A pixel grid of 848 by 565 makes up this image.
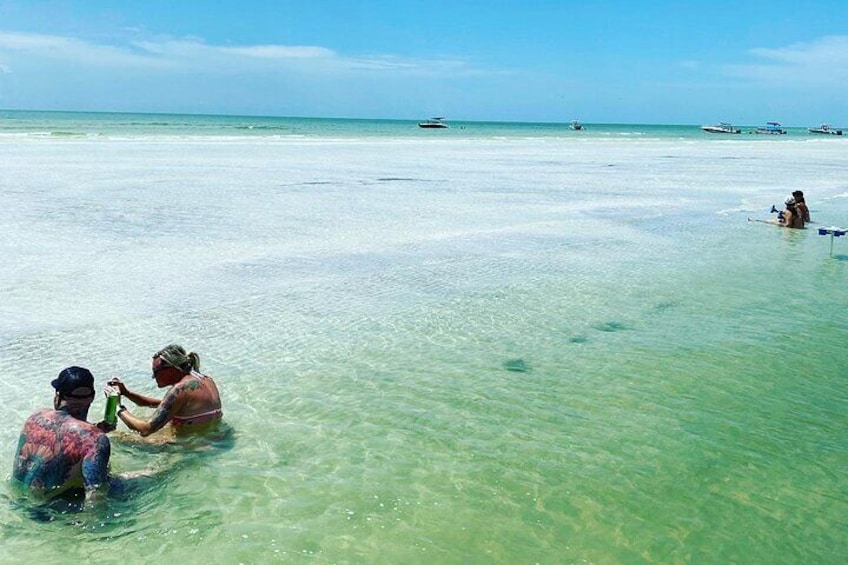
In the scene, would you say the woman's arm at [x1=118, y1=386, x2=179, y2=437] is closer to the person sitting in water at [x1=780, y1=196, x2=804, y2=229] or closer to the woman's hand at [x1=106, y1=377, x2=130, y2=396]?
the woman's hand at [x1=106, y1=377, x2=130, y2=396]

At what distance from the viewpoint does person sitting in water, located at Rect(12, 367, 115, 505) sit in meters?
5.50

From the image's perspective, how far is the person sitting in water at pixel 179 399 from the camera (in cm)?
656

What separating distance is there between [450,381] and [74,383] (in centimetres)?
391

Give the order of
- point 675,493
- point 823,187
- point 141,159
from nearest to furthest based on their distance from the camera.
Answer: point 675,493, point 823,187, point 141,159

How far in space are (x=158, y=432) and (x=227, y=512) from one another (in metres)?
1.53

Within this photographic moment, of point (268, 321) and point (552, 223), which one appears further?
point (552, 223)

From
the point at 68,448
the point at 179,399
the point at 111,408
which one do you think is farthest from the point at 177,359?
the point at 68,448

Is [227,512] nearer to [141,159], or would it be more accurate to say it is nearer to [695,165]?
[141,159]

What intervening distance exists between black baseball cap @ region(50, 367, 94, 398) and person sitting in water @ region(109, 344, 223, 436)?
32.6 inches

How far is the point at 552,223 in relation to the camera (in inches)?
794

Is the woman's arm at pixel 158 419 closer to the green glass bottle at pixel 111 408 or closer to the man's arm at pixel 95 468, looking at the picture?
the green glass bottle at pixel 111 408

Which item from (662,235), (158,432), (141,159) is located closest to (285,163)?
(141,159)

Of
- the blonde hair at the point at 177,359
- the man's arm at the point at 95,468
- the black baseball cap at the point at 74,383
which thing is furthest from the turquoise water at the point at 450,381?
the black baseball cap at the point at 74,383

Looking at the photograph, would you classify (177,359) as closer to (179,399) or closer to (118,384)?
(179,399)
